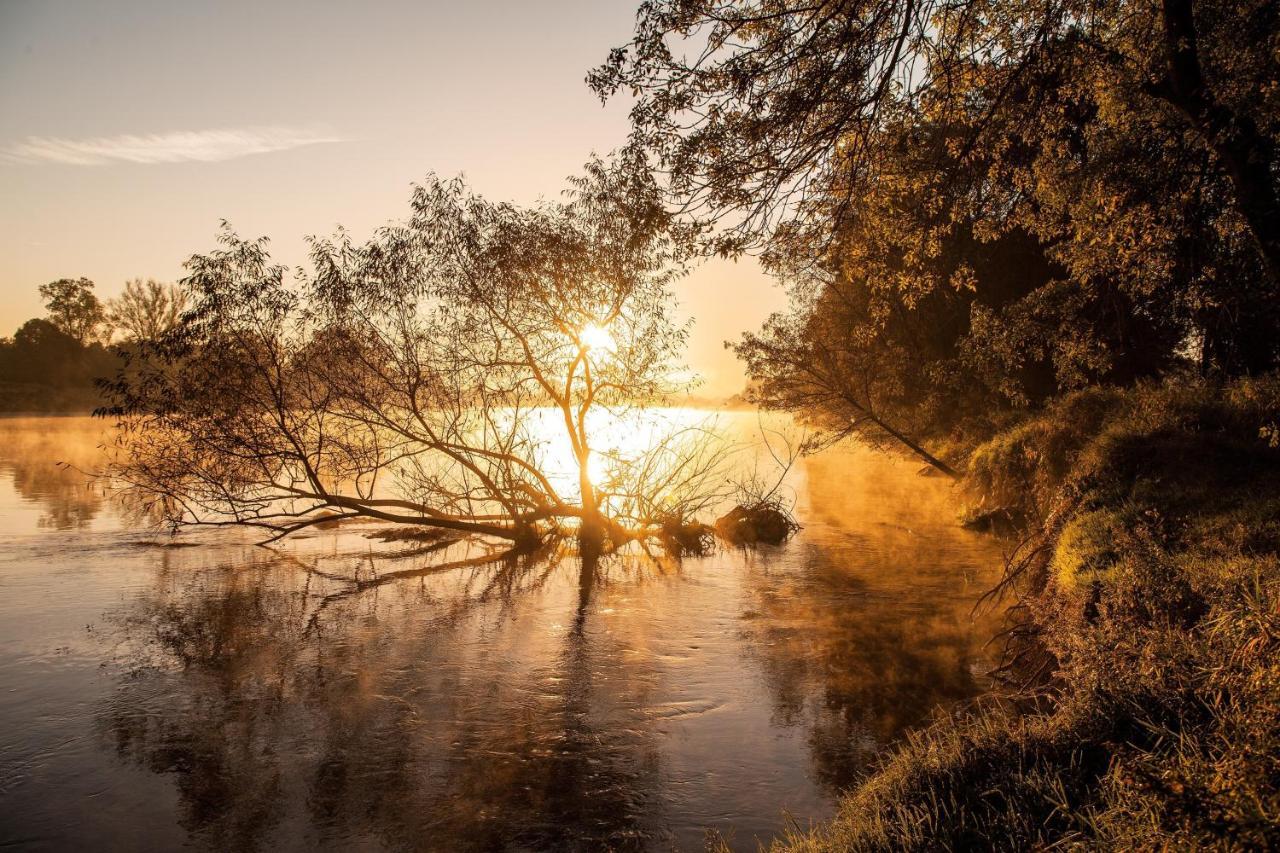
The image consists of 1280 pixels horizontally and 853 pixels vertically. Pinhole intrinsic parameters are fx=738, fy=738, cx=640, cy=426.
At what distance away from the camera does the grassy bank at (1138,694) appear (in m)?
4.28

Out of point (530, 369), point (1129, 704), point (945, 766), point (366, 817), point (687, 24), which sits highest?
point (687, 24)

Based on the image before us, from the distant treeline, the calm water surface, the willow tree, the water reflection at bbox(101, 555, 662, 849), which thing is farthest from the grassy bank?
the distant treeline

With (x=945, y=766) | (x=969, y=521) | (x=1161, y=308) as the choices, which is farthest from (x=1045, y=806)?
(x=969, y=521)

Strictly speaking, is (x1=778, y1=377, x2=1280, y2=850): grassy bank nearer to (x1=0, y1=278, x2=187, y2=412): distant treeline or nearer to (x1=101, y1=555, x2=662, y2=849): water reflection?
(x1=101, y1=555, x2=662, y2=849): water reflection

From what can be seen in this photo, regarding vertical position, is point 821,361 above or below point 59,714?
above

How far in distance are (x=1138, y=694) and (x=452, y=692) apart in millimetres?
8435

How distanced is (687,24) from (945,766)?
843 centimetres

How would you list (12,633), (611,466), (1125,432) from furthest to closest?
(611,466)
(1125,432)
(12,633)

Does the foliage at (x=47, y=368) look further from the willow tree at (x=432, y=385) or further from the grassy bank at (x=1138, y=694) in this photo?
the grassy bank at (x=1138, y=694)

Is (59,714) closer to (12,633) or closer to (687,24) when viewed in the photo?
(12,633)

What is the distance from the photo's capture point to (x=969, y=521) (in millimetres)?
23422

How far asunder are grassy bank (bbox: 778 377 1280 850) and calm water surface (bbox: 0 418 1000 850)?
5.65 ft

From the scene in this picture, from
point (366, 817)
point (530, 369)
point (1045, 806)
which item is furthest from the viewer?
point (530, 369)

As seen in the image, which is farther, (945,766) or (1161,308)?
(1161,308)
